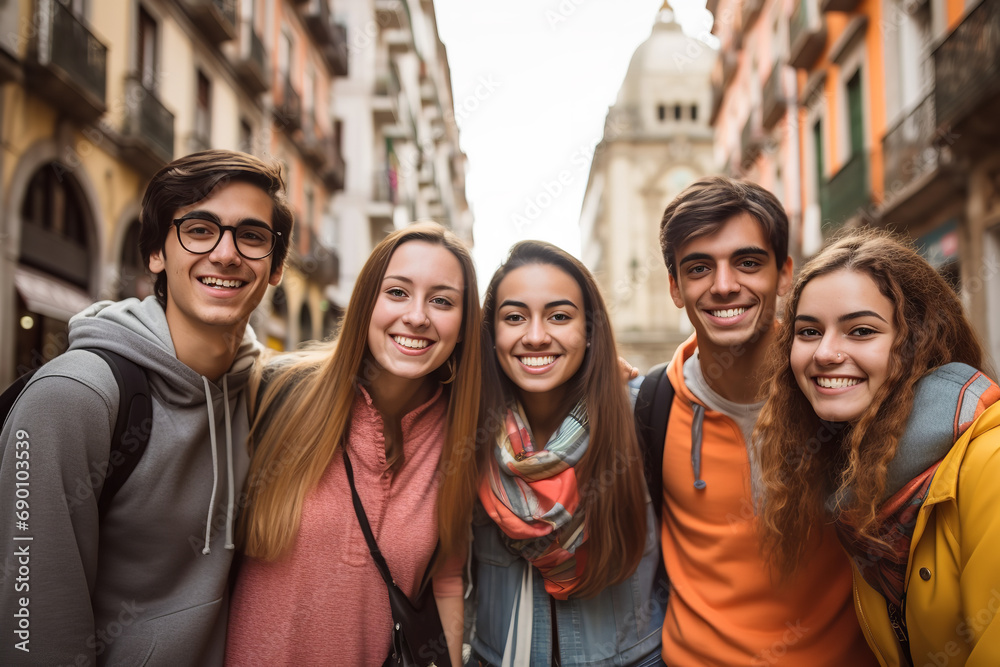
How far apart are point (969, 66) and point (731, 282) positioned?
27.5ft

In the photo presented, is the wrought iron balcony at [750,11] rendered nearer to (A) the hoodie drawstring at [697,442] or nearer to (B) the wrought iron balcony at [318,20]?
(B) the wrought iron balcony at [318,20]

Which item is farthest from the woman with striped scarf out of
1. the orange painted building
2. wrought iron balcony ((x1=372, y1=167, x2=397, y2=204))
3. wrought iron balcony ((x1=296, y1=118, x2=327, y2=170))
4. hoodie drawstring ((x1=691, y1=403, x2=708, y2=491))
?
wrought iron balcony ((x1=372, y1=167, x2=397, y2=204))

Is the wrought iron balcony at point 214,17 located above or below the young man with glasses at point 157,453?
above

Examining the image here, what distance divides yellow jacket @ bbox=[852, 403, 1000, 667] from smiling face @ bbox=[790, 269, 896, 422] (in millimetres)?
318

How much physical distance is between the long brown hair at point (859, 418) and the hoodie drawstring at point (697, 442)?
278 mm

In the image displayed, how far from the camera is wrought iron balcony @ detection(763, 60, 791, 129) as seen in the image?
58.9ft

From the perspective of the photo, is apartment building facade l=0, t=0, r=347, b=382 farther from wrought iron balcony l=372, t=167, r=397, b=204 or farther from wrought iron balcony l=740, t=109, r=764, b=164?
wrought iron balcony l=740, t=109, r=764, b=164

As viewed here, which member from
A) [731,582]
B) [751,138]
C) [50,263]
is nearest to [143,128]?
[50,263]

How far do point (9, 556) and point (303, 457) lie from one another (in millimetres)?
1023

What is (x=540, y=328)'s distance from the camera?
3086 mm

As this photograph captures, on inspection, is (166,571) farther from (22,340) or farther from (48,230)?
(48,230)

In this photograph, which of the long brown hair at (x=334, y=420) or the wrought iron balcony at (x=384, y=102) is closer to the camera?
the long brown hair at (x=334, y=420)

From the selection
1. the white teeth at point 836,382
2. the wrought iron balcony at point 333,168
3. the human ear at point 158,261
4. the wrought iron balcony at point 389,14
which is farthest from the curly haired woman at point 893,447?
the wrought iron balcony at point 389,14

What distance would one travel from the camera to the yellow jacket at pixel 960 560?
6.15 feet
